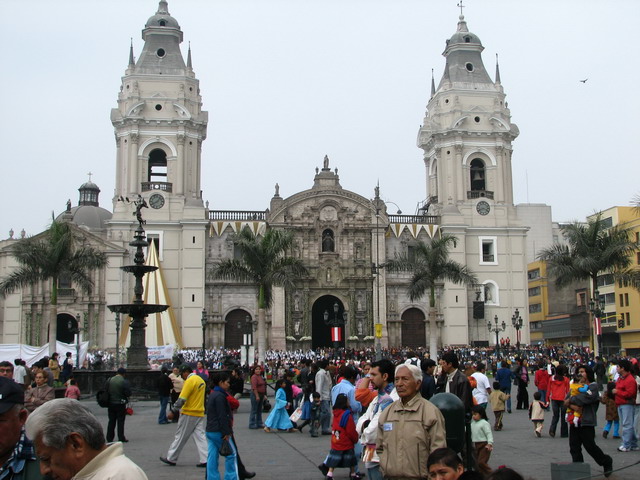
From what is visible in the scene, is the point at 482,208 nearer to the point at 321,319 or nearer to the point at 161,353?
the point at 321,319

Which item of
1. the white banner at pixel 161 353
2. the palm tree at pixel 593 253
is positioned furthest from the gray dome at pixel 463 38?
the white banner at pixel 161 353

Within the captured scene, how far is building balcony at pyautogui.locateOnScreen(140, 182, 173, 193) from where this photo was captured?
54.8 m

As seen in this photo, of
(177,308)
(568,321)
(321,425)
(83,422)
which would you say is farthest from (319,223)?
(83,422)

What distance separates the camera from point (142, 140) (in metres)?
55.2

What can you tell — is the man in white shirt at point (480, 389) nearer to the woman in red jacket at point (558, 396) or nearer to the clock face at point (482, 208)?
the woman in red jacket at point (558, 396)

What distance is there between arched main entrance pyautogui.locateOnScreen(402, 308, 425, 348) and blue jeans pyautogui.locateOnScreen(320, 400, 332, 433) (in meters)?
37.8

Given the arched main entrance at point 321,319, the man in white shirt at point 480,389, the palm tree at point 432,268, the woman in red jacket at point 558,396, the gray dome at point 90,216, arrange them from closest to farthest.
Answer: the man in white shirt at point 480,389 → the woman in red jacket at point 558,396 → the palm tree at point 432,268 → the arched main entrance at point 321,319 → the gray dome at point 90,216

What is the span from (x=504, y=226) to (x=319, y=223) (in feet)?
43.3

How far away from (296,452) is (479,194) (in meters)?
45.6

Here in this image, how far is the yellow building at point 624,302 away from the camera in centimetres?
5709

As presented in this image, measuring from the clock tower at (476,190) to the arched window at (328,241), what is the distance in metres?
7.68

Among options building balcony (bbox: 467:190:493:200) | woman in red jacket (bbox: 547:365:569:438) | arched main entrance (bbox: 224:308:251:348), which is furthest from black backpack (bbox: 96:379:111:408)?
building balcony (bbox: 467:190:493:200)

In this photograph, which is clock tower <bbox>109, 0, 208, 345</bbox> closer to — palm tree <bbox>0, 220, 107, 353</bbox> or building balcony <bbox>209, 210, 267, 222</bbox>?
building balcony <bbox>209, 210, 267, 222</bbox>

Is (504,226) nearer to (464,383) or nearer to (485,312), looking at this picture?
(485,312)
